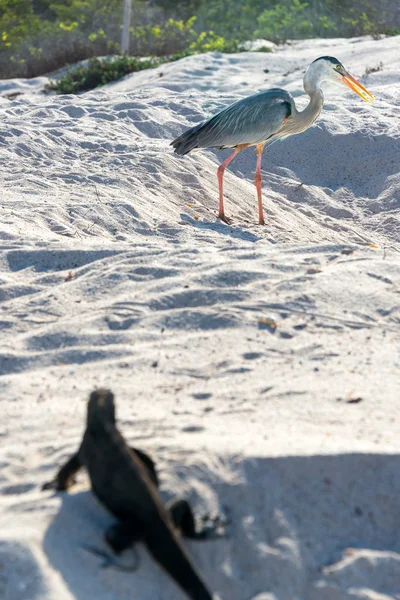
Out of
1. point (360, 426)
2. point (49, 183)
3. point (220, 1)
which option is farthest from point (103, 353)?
point (220, 1)

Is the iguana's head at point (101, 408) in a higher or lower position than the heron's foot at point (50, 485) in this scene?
higher

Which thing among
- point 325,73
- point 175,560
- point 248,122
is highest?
point 325,73

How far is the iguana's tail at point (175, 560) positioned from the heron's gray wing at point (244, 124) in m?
6.04

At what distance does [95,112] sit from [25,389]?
24.8 feet

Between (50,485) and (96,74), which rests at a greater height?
(50,485)

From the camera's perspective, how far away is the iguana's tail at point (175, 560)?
250cm

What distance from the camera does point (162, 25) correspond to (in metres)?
21.6

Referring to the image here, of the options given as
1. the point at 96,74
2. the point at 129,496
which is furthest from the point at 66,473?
the point at 96,74

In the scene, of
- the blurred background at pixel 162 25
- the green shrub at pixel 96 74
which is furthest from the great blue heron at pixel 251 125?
the blurred background at pixel 162 25

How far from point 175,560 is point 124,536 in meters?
0.20

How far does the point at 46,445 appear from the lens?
11.0ft

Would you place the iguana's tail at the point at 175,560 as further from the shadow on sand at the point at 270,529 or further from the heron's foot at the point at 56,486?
the heron's foot at the point at 56,486

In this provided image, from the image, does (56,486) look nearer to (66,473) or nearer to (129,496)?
(66,473)

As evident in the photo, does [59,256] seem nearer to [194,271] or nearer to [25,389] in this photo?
[194,271]
